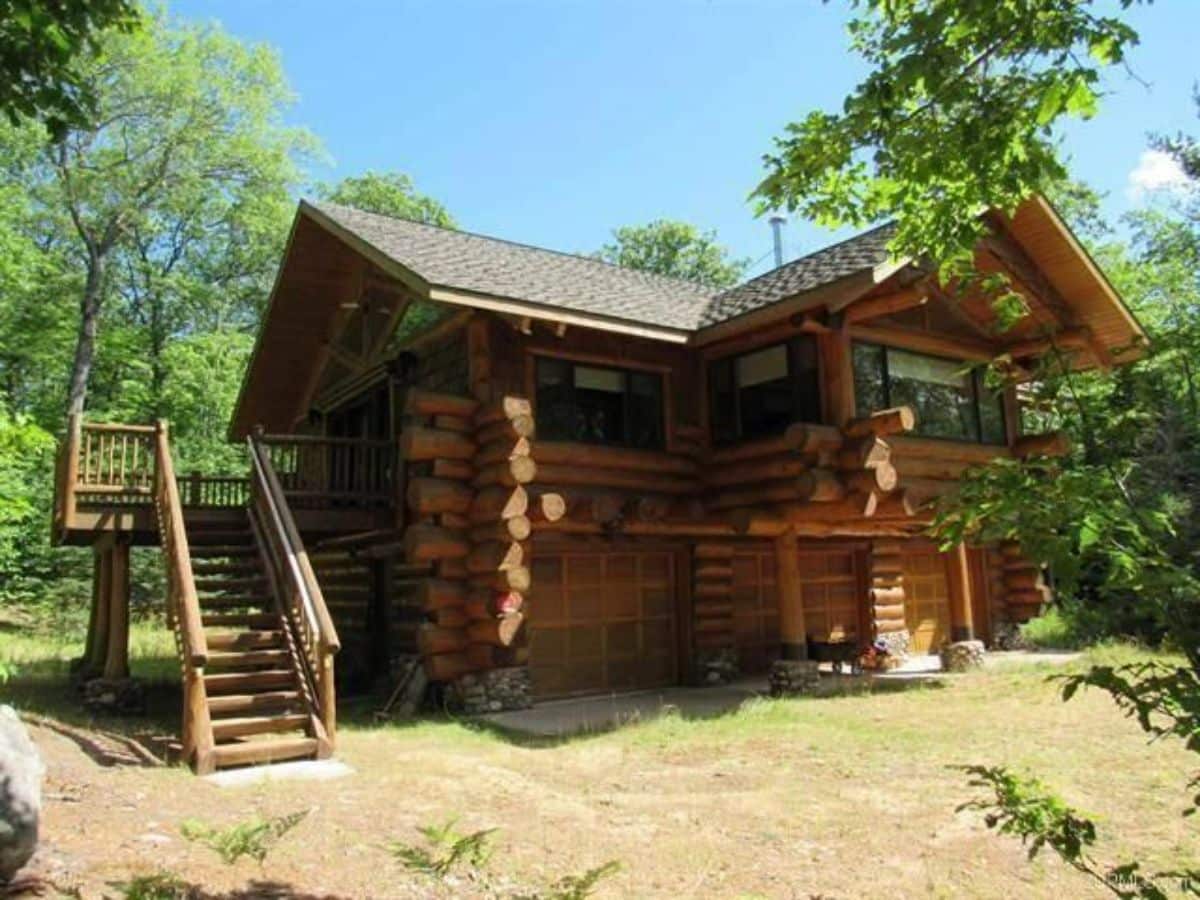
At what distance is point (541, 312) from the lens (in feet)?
40.2

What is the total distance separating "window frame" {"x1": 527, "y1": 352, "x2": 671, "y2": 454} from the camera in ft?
44.5

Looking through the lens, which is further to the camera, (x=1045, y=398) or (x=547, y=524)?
(x=547, y=524)

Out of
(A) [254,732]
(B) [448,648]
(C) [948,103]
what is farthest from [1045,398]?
(B) [448,648]

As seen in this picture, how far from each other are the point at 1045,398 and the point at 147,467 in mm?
12860

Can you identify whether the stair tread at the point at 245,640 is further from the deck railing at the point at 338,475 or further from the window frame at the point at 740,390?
the window frame at the point at 740,390

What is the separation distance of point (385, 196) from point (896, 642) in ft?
101

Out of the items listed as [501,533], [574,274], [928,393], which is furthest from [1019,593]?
[501,533]

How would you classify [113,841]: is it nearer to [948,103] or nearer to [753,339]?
[948,103]

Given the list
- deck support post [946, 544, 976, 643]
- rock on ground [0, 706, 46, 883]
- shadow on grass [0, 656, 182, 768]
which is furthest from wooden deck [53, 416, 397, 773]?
deck support post [946, 544, 976, 643]

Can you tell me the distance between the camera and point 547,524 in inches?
495

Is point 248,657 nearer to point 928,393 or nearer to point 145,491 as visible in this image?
point 145,491

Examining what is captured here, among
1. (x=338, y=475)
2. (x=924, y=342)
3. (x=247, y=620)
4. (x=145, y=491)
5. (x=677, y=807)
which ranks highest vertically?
(x=924, y=342)

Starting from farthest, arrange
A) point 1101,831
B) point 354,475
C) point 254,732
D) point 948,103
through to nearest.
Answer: point 354,475, point 254,732, point 1101,831, point 948,103

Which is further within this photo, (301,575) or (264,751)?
(301,575)
